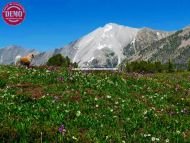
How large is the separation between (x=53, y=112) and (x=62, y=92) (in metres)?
5.72

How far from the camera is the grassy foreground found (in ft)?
43.7

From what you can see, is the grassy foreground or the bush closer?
the grassy foreground

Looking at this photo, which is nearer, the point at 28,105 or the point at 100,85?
the point at 28,105

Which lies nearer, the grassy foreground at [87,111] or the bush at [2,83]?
the grassy foreground at [87,111]

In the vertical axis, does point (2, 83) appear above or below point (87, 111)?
above

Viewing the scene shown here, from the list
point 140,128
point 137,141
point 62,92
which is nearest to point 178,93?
point 62,92

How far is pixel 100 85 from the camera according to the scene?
84.7 feet

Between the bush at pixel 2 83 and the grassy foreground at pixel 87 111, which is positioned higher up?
the bush at pixel 2 83

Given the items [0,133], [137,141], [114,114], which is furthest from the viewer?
[114,114]

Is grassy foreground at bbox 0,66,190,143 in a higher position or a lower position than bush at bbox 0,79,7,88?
lower

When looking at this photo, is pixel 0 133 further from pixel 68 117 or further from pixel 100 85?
pixel 100 85

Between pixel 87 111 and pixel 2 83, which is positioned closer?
pixel 87 111

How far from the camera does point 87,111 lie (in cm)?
1803

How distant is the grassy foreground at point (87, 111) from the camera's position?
43.7ft
